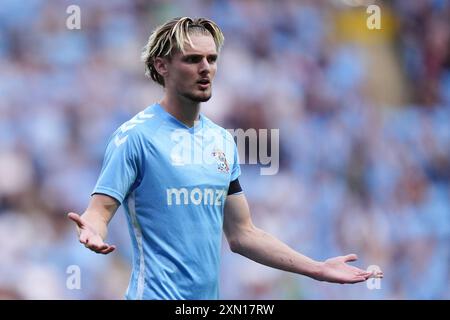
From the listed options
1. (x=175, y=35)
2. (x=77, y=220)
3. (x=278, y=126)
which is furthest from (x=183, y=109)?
(x=278, y=126)

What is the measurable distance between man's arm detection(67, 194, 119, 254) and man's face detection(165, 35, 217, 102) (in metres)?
0.73

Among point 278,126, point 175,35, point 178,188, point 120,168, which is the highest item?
point 175,35

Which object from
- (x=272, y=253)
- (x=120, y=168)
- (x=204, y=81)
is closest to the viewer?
(x=120, y=168)

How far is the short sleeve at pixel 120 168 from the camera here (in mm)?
4406

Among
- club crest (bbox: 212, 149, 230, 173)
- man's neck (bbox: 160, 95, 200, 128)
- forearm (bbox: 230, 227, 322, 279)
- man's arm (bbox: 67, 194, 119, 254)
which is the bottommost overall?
forearm (bbox: 230, 227, 322, 279)

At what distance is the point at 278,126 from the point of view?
8.65 metres

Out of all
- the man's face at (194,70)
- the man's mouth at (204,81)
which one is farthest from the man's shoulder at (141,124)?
the man's mouth at (204,81)

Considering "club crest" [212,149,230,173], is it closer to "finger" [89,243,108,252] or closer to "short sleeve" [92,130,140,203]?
"short sleeve" [92,130,140,203]

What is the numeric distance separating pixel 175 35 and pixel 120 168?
2.74 feet

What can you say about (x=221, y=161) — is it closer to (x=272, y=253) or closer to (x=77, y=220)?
(x=272, y=253)

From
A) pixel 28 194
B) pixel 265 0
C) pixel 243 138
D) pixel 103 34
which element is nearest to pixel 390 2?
pixel 265 0

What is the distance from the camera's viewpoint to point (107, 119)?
8.40 meters

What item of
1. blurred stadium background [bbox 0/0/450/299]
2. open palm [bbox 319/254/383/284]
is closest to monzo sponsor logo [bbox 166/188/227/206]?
open palm [bbox 319/254/383/284]

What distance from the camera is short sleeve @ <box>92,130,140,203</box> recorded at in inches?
173
